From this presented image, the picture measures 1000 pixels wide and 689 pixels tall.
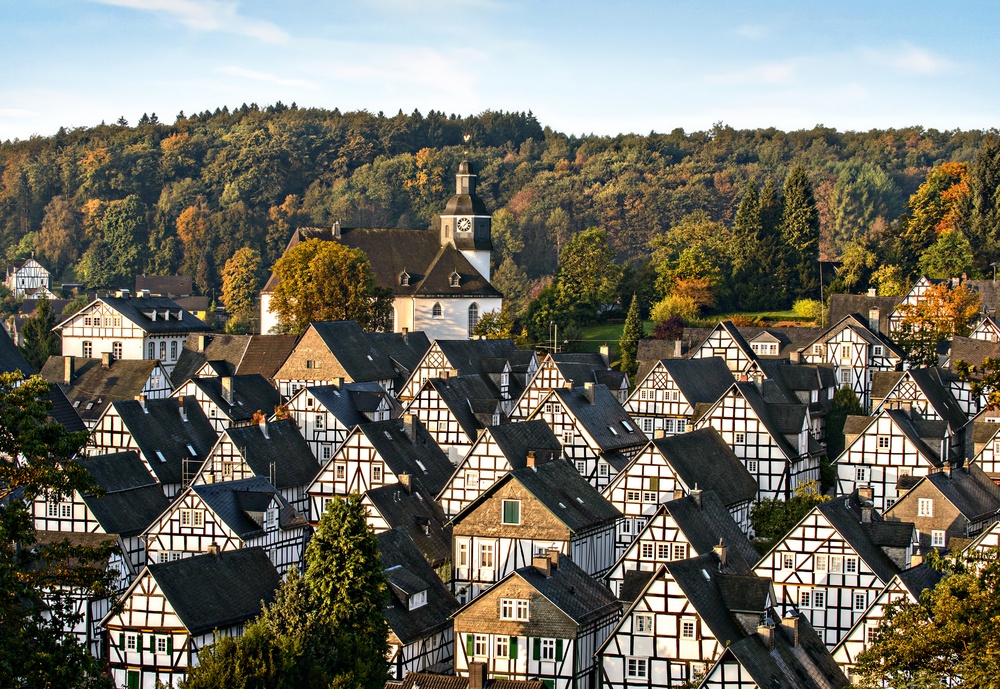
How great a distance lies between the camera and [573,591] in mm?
46781

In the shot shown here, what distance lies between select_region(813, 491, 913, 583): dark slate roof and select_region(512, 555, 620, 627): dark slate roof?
666cm

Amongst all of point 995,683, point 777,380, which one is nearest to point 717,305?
point 777,380

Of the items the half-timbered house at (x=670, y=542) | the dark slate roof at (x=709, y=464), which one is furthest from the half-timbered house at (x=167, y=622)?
the dark slate roof at (x=709, y=464)

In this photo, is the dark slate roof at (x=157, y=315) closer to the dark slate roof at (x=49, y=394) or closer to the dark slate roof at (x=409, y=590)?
the dark slate roof at (x=49, y=394)

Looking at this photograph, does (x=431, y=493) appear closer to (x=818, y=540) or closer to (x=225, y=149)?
(x=818, y=540)

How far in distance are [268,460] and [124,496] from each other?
597 centimetres

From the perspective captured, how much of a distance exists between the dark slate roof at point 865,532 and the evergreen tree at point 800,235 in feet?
168

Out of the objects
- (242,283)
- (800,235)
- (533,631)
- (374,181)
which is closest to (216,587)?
(533,631)

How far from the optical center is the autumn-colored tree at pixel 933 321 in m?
79.4

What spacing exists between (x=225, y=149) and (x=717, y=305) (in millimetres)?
89361

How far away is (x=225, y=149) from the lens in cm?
17812

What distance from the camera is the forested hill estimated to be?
517 ft

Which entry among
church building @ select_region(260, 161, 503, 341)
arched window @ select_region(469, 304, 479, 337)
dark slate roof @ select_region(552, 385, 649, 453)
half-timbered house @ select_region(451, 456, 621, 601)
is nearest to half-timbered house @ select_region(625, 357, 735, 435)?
dark slate roof @ select_region(552, 385, 649, 453)

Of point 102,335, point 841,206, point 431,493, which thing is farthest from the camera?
point 841,206
